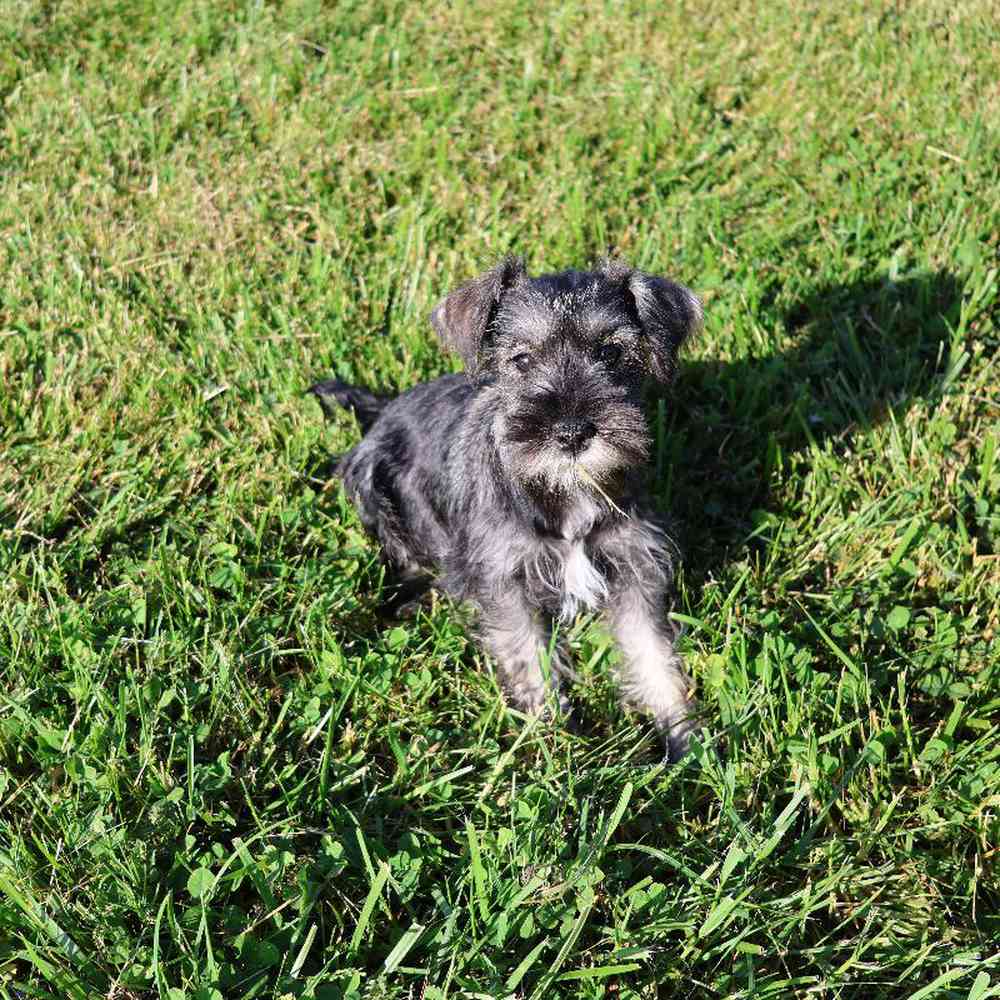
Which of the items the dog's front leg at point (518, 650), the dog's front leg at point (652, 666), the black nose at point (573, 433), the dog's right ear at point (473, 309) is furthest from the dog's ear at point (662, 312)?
the dog's front leg at point (518, 650)

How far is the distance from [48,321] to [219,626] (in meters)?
2.26

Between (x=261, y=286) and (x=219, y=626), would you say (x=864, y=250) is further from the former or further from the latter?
(x=219, y=626)

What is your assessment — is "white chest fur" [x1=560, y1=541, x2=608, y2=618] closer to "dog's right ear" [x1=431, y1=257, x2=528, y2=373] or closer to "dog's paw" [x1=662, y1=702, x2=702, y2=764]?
"dog's paw" [x1=662, y1=702, x2=702, y2=764]

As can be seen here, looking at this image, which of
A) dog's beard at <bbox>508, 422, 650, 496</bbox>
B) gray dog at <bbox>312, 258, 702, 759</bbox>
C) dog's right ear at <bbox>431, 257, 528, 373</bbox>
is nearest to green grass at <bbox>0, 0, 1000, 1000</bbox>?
gray dog at <bbox>312, 258, 702, 759</bbox>

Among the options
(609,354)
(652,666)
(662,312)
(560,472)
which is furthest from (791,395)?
(560,472)

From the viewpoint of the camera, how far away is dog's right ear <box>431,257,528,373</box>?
3463 millimetres

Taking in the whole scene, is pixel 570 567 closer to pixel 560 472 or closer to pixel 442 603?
pixel 560 472

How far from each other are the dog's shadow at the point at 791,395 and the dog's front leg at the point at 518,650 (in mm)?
807

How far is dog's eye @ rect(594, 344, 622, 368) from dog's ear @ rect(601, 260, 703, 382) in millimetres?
124

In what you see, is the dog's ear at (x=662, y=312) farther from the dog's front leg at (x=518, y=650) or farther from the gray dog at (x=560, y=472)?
the dog's front leg at (x=518, y=650)

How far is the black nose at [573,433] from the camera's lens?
3102 millimetres

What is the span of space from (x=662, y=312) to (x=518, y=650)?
1.27m

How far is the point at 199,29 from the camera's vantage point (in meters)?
6.85

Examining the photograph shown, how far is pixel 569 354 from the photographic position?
11.0 feet
